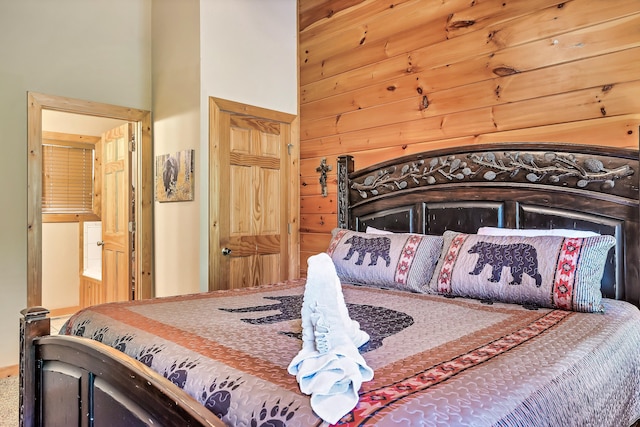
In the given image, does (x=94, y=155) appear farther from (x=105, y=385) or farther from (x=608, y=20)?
(x=608, y=20)

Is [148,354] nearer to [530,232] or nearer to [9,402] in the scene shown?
[530,232]

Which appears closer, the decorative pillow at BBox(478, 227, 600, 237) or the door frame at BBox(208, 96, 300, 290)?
the decorative pillow at BBox(478, 227, 600, 237)

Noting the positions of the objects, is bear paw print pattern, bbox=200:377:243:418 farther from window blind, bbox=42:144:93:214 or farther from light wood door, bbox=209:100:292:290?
window blind, bbox=42:144:93:214

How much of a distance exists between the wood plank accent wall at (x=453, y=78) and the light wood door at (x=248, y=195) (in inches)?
7.8

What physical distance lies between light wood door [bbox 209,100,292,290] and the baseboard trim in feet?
4.85

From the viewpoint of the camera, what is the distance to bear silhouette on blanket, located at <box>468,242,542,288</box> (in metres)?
1.92

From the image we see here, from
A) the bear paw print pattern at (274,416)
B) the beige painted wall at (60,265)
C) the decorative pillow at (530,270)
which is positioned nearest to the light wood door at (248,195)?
the decorative pillow at (530,270)

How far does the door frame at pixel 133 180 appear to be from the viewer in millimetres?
3221

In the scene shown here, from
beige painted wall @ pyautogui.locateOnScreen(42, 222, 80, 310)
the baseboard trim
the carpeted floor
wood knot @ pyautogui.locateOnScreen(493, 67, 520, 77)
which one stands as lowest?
the carpeted floor

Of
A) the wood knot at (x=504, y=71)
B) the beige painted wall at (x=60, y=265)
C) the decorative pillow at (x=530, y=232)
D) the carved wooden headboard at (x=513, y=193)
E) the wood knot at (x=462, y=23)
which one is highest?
the wood knot at (x=462, y=23)

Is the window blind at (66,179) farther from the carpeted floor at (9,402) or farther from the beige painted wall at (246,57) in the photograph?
the beige painted wall at (246,57)

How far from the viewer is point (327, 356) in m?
0.98

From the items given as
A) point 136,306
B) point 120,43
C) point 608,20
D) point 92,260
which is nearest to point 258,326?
point 136,306

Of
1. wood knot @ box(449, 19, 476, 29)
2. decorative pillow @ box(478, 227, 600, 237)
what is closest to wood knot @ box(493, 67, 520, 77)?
wood knot @ box(449, 19, 476, 29)
